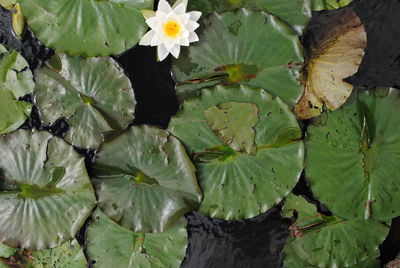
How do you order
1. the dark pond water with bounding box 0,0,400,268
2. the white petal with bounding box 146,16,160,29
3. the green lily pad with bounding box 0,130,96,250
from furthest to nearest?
1. the dark pond water with bounding box 0,0,400,268
2. the green lily pad with bounding box 0,130,96,250
3. the white petal with bounding box 146,16,160,29

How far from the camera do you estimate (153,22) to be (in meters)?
1.95

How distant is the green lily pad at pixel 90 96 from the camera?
2066 mm

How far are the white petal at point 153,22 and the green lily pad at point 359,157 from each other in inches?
30.2

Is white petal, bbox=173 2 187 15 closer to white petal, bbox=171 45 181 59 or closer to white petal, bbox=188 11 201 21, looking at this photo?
white petal, bbox=188 11 201 21

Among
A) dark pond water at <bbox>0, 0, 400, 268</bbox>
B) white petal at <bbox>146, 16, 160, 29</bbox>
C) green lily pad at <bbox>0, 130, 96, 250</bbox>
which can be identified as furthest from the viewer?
dark pond water at <bbox>0, 0, 400, 268</bbox>

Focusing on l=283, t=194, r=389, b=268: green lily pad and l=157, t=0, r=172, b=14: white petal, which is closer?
l=157, t=0, r=172, b=14: white petal

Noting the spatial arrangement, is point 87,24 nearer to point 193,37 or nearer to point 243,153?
point 193,37

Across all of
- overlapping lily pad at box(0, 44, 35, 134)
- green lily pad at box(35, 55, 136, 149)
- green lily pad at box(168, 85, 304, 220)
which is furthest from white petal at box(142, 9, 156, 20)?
overlapping lily pad at box(0, 44, 35, 134)

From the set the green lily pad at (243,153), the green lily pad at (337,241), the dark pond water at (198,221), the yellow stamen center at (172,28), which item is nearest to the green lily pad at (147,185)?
the green lily pad at (243,153)

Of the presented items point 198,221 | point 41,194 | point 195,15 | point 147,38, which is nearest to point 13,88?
point 41,194

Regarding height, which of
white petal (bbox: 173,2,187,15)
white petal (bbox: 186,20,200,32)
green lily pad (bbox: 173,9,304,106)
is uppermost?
white petal (bbox: 173,2,187,15)

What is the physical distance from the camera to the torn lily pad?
1983 millimetres

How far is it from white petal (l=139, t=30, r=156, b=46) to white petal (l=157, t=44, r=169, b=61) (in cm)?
5

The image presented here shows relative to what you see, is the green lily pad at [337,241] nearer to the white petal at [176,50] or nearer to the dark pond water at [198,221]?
the dark pond water at [198,221]
